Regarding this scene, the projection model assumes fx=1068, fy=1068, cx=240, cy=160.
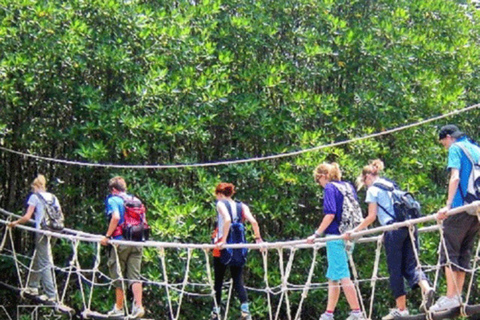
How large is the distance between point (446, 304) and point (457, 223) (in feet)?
1.80

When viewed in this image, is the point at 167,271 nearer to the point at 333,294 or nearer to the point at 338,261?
the point at 333,294

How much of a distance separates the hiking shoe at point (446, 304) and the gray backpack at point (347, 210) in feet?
3.04

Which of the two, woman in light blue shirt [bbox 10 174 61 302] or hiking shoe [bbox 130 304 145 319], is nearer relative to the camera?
hiking shoe [bbox 130 304 145 319]

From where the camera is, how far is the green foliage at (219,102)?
1119cm

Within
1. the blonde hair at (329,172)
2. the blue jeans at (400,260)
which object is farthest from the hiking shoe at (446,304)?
the blonde hair at (329,172)

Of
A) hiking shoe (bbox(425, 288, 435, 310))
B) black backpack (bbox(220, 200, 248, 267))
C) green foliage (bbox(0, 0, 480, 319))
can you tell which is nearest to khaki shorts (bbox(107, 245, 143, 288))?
black backpack (bbox(220, 200, 248, 267))

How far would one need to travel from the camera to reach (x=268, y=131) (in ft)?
39.7

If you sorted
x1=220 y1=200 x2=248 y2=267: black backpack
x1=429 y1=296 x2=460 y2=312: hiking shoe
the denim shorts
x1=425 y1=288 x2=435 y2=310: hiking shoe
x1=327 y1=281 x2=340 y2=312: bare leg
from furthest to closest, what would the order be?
x1=220 y1=200 x2=248 y2=267: black backpack
x1=327 y1=281 x2=340 y2=312: bare leg
the denim shorts
x1=425 y1=288 x2=435 y2=310: hiking shoe
x1=429 y1=296 x2=460 y2=312: hiking shoe

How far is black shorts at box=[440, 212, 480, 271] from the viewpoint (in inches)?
275

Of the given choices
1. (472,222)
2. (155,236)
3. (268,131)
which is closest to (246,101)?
(268,131)

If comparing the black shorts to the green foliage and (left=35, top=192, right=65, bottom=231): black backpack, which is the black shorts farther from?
the green foliage

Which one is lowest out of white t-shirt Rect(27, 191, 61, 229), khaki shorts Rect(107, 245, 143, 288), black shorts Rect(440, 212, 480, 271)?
khaki shorts Rect(107, 245, 143, 288)

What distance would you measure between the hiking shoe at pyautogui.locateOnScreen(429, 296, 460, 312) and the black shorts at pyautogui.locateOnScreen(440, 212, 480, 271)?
0.20m

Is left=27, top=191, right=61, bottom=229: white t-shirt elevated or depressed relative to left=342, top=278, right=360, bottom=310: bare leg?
elevated
